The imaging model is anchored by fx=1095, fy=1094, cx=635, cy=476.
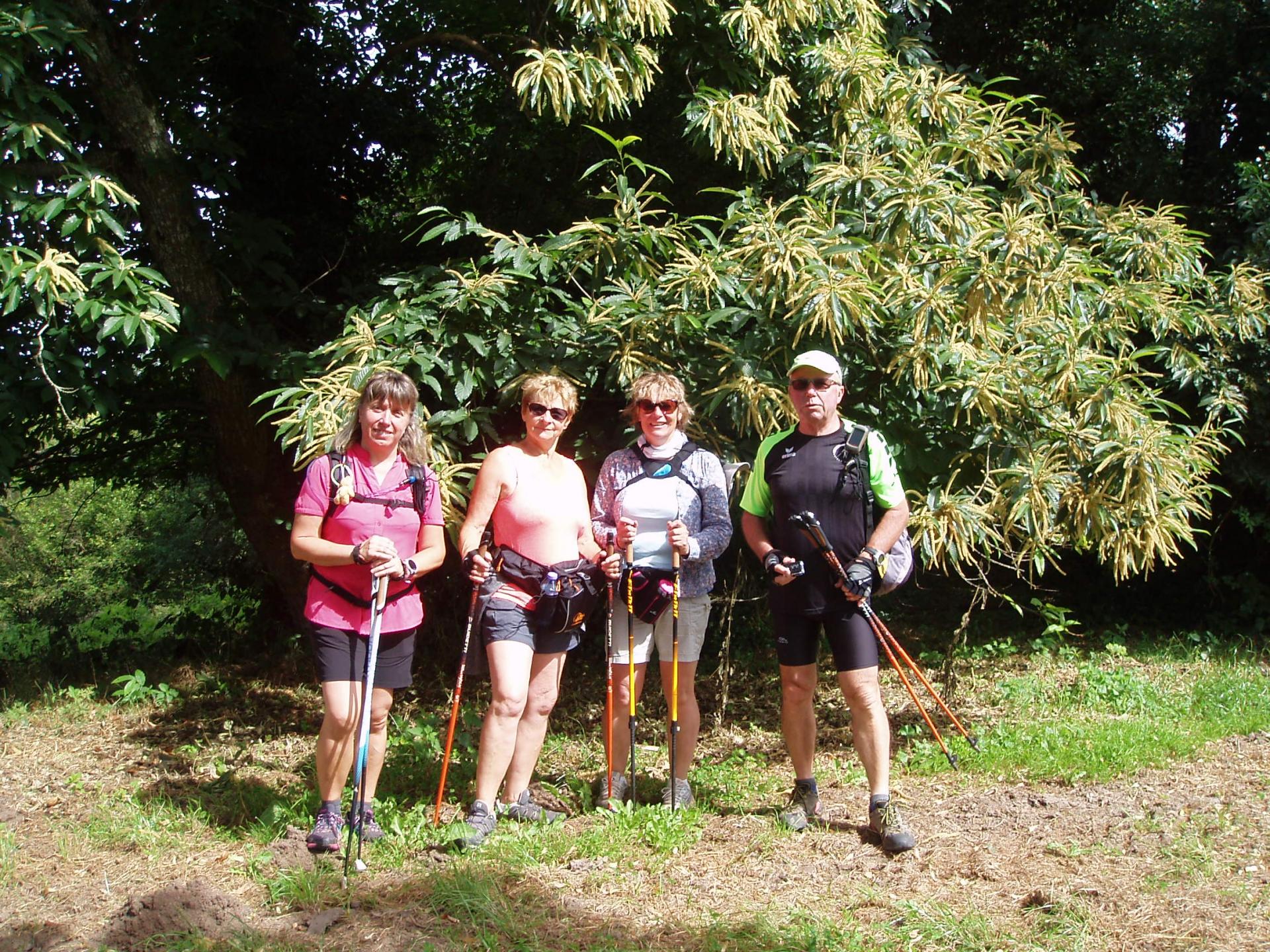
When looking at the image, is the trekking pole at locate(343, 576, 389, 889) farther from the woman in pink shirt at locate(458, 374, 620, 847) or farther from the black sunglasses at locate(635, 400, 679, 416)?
the black sunglasses at locate(635, 400, 679, 416)

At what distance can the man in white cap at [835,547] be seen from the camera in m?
4.00

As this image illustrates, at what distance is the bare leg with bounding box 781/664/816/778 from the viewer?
13.7 feet

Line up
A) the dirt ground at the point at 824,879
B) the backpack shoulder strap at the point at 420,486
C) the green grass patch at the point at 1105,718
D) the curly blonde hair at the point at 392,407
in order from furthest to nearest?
1. the green grass patch at the point at 1105,718
2. the backpack shoulder strap at the point at 420,486
3. the curly blonde hair at the point at 392,407
4. the dirt ground at the point at 824,879


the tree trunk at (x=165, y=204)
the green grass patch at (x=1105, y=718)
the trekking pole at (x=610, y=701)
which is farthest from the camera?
the tree trunk at (x=165, y=204)

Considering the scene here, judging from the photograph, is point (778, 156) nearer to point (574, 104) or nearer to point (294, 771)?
point (574, 104)

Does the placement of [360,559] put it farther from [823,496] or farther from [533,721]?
[823,496]

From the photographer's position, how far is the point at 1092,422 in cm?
509

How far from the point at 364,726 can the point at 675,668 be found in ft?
3.94

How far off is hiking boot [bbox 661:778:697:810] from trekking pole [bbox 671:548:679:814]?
5 centimetres

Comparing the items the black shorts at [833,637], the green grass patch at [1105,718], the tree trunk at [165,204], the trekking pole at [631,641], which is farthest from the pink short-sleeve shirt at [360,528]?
the green grass patch at [1105,718]

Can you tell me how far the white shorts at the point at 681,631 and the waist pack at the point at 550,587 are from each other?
9.1 inches

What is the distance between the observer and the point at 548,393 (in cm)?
408

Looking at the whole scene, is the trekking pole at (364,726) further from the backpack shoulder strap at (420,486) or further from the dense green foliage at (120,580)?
the dense green foliage at (120,580)

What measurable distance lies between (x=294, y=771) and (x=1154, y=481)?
426cm
